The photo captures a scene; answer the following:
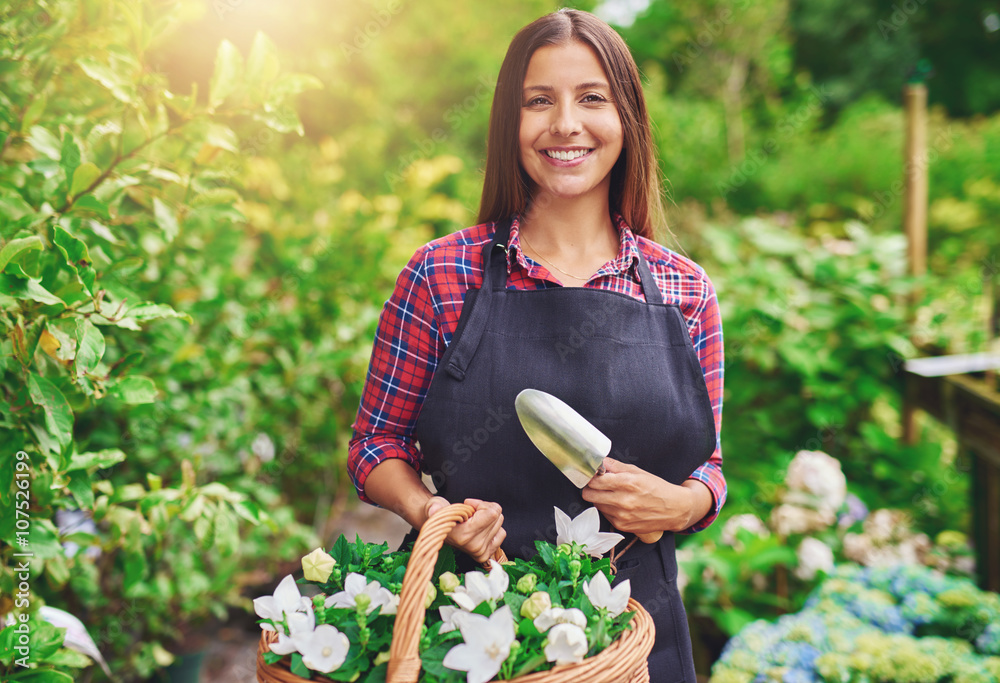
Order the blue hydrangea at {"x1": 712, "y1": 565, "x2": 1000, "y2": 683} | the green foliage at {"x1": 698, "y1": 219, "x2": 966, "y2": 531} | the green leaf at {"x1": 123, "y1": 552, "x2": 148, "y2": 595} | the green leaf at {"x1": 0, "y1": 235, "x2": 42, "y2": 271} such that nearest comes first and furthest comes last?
the green leaf at {"x1": 0, "y1": 235, "x2": 42, "y2": 271} → the green leaf at {"x1": 123, "y1": 552, "x2": 148, "y2": 595} → the blue hydrangea at {"x1": 712, "y1": 565, "x2": 1000, "y2": 683} → the green foliage at {"x1": 698, "y1": 219, "x2": 966, "y2": 531}

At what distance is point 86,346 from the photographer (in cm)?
107

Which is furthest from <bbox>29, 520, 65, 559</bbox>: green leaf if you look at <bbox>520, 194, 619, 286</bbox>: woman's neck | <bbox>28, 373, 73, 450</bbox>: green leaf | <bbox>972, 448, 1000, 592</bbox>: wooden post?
<bbox>972, 448, 1000, 592</bbox>: wooden post

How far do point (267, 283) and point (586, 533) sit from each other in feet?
7.31

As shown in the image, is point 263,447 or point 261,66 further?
point 263,447

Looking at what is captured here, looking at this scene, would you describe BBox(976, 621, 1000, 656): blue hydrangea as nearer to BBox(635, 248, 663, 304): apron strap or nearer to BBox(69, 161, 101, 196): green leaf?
BBox(635, 248, 663, 304): apron strap

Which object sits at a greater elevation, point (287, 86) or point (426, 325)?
point (287, 86)

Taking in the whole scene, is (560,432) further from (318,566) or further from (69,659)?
(69,659)

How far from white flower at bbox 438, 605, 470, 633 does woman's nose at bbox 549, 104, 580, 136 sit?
84cm

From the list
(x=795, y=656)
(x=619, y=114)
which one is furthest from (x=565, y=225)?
(x=795, y=656)

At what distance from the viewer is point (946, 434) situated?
3.85m

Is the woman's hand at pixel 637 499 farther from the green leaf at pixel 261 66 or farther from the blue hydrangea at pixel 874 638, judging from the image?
the green leaf at pixel 261 66

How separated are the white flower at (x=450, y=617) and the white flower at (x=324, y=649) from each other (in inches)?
5.0

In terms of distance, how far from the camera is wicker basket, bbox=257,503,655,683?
0.83 m

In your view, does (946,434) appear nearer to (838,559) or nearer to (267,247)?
(838,559)
